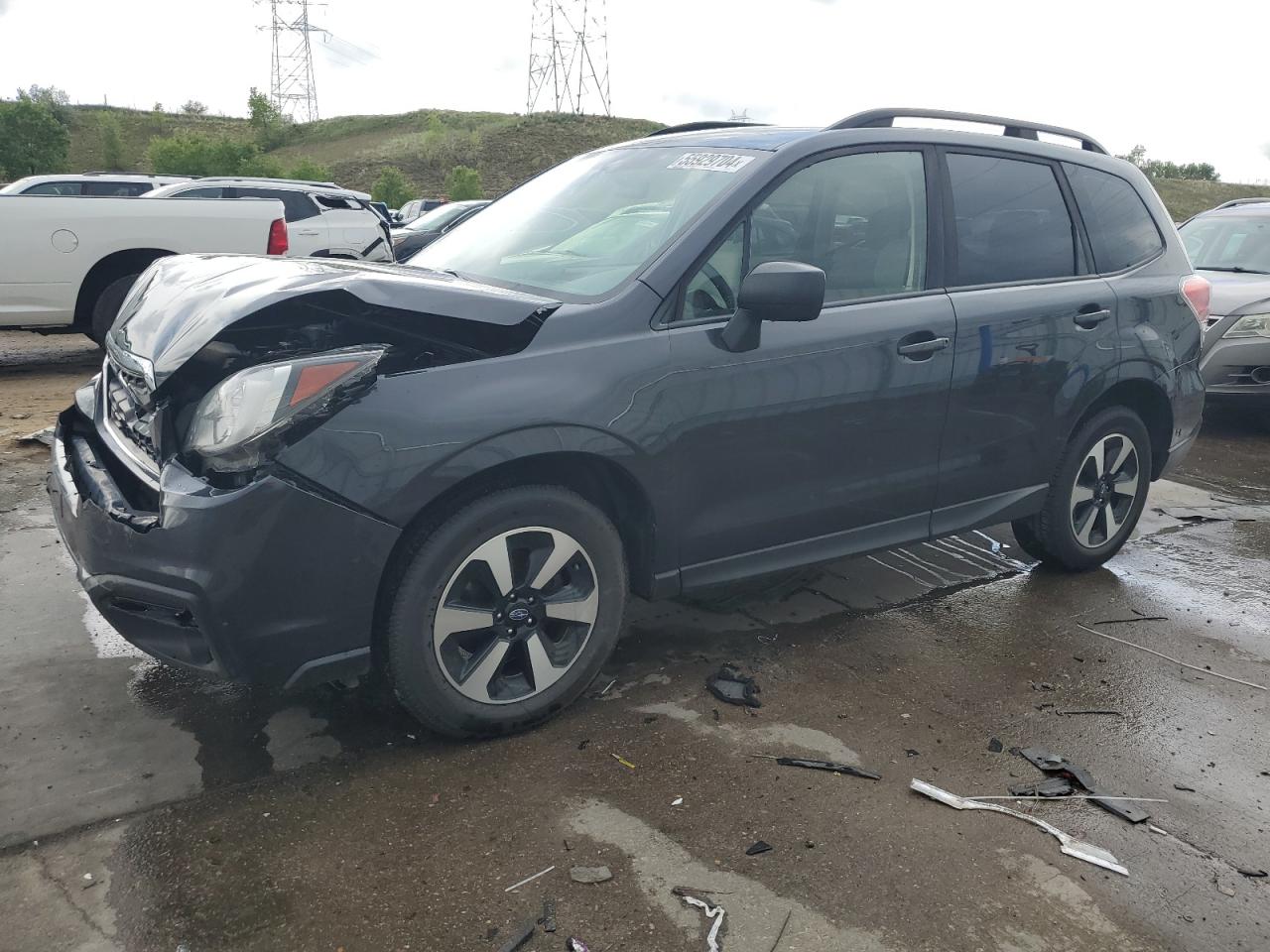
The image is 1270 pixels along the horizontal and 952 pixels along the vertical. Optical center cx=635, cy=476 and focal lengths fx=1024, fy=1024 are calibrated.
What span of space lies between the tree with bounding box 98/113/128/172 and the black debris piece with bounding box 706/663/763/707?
70.6 meters

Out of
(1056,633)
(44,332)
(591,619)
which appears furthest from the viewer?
(44,332)

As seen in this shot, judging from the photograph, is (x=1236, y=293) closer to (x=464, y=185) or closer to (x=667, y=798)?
(x=667, y=798)

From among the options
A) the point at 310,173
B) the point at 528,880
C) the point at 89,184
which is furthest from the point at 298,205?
the point at 310,173

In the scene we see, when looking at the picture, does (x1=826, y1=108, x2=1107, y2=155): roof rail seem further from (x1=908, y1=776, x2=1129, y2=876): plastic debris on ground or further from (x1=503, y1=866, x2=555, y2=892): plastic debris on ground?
(x1=503, y1=866, x2=555, y2=892): plastic debris on ground

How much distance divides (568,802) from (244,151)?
200ft

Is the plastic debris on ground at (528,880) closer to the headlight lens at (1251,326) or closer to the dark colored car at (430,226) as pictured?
the headlight lens at (1251,326)

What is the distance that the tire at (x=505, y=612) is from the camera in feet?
9.22

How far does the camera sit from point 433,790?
9.25ft

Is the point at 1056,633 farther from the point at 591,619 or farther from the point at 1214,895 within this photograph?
the point at 591,619

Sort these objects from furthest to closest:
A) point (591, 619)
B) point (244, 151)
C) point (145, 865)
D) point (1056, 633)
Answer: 1. point (244, 151)
2. point (1056, 633)
3. point (591, 619)
4. point (145, 865)

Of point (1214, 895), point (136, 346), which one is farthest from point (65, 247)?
point (1214, 895)

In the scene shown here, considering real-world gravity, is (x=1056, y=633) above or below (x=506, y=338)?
below

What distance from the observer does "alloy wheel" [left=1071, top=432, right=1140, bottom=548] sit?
4547 millimetres

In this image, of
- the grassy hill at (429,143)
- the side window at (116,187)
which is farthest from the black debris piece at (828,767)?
the grassy hill at (429,143)
